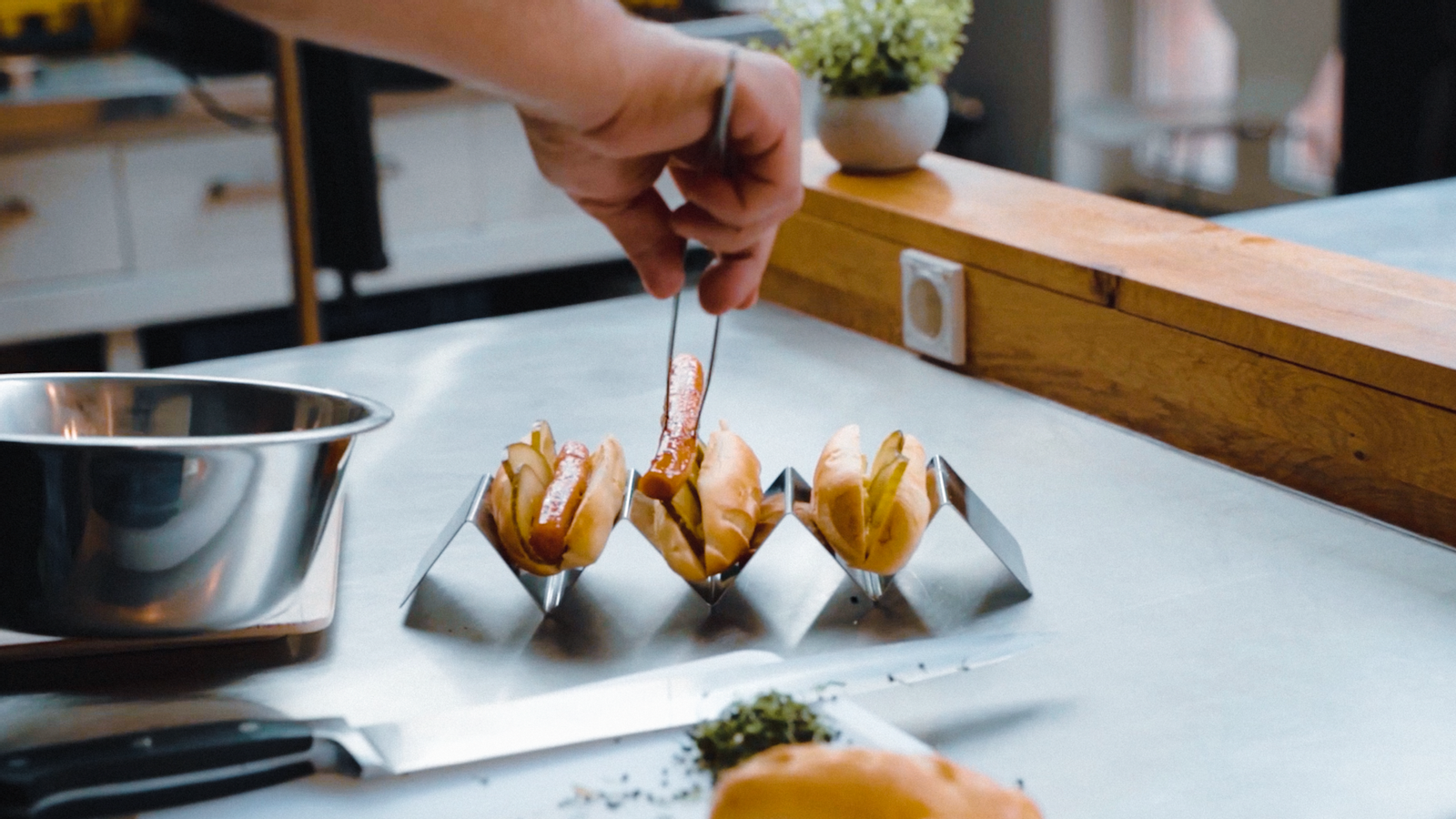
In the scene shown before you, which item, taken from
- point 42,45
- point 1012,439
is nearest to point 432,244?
point 42,45

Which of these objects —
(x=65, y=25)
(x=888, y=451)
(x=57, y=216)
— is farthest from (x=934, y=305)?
(x=65, y=25)

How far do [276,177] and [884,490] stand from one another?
1941 millimetres

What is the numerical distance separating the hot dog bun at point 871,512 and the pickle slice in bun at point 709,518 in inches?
1.6

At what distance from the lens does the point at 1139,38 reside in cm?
392

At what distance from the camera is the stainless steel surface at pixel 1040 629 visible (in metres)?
0.68

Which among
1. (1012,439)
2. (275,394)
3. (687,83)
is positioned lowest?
(1012,439)

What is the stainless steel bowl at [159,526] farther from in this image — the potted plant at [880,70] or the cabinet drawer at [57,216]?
the cabinet drawer at [57,216]

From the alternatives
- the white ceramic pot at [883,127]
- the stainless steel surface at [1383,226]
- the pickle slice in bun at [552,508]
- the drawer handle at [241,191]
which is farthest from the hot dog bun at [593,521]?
the drawer handle at [241,191]

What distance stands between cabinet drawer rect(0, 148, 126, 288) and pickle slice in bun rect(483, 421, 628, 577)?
1.78 m

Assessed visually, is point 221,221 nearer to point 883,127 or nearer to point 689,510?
point 883,127

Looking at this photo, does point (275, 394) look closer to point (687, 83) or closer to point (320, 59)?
point (687, 83)

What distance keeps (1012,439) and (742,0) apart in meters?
1.92

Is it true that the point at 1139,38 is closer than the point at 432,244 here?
No

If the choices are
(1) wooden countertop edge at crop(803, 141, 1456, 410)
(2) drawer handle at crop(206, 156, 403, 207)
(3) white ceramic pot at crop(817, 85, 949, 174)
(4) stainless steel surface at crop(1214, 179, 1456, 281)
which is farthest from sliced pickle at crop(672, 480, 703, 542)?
(2) drawer handle at crop(206, 156, 403, 207)
